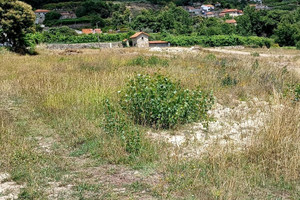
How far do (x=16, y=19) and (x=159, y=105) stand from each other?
69.2ft

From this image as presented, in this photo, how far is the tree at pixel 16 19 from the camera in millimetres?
22406

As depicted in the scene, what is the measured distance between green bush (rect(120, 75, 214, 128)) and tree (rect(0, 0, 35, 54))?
20.1 m

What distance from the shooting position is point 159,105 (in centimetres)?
554

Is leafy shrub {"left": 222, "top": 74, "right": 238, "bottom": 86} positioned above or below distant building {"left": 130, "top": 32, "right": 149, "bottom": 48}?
below

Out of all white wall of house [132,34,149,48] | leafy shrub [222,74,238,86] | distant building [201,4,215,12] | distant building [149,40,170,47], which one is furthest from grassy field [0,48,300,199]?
distant building [201,4,215,12]

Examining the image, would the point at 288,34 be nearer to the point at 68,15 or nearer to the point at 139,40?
the point at 139,40

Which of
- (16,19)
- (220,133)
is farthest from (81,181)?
(16,19)

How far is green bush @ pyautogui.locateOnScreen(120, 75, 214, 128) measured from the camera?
5602 mm

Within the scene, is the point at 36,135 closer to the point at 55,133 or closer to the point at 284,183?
the point at 55,133

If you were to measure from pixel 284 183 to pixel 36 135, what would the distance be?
4262 mm

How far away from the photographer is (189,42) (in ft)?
195

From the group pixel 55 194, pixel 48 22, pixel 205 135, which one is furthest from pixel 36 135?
pixel 48 22

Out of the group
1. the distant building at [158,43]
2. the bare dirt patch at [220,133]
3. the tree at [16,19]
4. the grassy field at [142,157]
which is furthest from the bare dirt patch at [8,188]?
the distant building at [158,43]

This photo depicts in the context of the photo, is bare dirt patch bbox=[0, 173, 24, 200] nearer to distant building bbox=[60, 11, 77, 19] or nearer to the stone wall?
the stone wall
